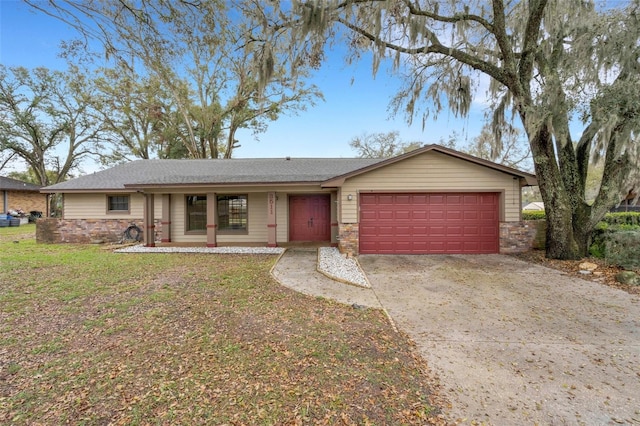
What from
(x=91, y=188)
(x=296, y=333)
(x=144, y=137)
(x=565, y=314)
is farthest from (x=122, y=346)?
(x=144, y=137)

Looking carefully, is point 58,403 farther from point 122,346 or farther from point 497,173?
point 497,173

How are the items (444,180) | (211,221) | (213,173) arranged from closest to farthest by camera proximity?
(444,180), (211,221), (213,173)

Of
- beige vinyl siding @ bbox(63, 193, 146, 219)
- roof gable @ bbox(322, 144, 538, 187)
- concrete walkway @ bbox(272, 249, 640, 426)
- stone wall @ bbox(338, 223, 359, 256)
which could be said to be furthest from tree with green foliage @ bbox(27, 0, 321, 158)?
beige vinyl siding @ bbox(63, 193, 146, 219)

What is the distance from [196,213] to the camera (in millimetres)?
11141

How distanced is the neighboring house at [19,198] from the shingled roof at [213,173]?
1491cm

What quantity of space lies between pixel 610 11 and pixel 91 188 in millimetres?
17537

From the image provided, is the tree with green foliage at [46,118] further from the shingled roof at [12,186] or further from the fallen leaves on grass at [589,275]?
the fallen leaves on grass at [589,275]

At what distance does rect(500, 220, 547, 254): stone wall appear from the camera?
29.0ft

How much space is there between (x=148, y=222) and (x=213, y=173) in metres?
3.14

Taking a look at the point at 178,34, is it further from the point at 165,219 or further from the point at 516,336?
the point at 165,219

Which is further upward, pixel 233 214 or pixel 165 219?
pixel 233 214

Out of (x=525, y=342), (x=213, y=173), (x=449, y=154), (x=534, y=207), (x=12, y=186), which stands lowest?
(x=525, y=342)

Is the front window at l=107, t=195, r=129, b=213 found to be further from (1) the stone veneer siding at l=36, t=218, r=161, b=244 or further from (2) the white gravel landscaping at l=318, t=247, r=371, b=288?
(2) the white gravel landscaping at l=318, t=247, r=371, b=288

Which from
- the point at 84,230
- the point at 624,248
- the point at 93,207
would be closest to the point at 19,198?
the point at 84,230
